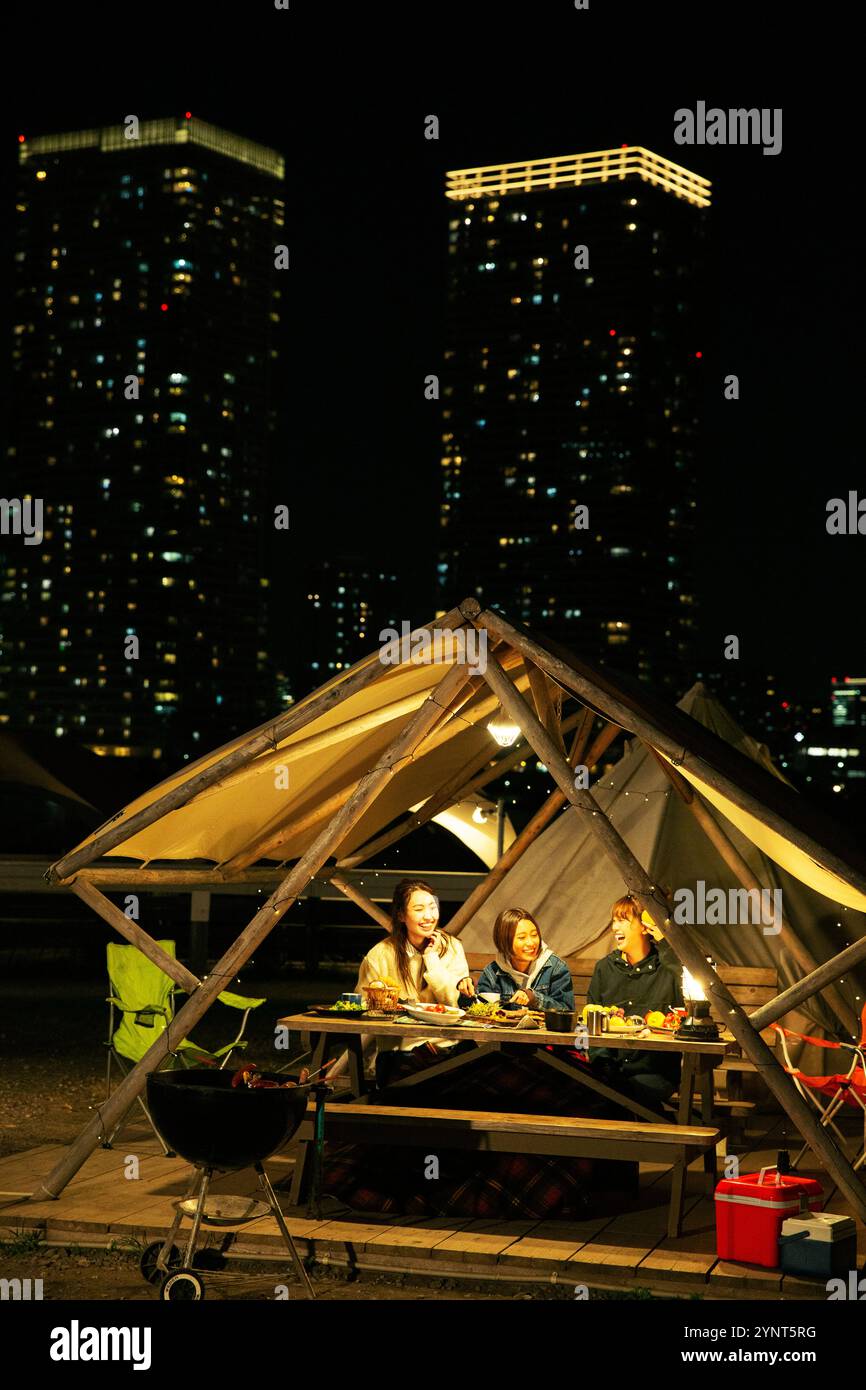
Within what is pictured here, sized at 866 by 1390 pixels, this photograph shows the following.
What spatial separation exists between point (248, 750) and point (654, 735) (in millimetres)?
1815

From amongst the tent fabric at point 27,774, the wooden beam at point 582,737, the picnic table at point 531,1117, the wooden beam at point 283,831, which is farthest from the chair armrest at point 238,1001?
the tent fabric at point 27,774

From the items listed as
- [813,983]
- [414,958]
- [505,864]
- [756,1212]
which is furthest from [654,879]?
[756,1212]

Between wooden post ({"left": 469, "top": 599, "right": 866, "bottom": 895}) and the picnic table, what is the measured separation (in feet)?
3.78

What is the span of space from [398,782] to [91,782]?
18749 millimetres

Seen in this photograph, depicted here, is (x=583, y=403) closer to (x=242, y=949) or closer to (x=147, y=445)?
(x=147, y=445)

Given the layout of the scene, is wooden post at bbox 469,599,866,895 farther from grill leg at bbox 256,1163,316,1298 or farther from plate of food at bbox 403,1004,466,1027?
grill leg at bbox 256,1163,316,1298

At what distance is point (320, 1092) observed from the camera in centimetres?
655

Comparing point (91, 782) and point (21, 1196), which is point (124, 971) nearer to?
point (21, 1196)

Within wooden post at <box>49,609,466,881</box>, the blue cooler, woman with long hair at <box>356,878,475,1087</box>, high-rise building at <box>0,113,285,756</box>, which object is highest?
high-rise building at <box>0,113,285,756</box>

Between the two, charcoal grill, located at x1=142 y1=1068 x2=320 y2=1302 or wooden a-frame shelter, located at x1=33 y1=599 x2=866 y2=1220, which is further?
wooden a-frame shelter, located at x1=33 y1=599 x2=866 y2=1220

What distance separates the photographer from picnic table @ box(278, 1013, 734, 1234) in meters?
6.78

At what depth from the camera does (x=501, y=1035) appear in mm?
7238

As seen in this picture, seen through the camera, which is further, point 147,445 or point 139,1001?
point 147,445

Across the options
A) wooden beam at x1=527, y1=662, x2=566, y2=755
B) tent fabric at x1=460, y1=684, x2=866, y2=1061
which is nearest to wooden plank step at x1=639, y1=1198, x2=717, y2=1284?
wooden beam at x1=527, y1=662, x2=566, y2=755
